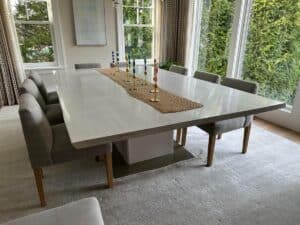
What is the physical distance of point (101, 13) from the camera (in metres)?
4.06

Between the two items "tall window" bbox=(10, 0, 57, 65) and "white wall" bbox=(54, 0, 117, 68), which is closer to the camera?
"tall window" bbox=(10, 0, 57, 65)

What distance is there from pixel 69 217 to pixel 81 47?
12.5ft

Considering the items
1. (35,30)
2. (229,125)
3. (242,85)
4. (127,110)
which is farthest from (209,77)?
(35,30)

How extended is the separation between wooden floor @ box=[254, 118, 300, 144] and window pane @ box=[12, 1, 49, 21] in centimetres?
407

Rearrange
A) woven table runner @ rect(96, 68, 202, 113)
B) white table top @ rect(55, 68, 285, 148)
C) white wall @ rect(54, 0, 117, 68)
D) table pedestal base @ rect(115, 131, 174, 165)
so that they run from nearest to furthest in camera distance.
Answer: white table top @ rect(55, 68, 285, 148)
woven table runner @ rect(96, 68, 202, 113)
table pedestal base @ rect(115, 131, 174, 165)
white wall @ rect(54, 0, 117, 68)

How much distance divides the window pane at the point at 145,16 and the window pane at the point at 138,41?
139mm

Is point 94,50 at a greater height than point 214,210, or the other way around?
point 94,50

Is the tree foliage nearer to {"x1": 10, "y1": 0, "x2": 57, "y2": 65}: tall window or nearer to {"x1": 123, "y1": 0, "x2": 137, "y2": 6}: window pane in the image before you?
{"x1": 10, "y1": 0, "x2": 57, "y2": 65}: tall window

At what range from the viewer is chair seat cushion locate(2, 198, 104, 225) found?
2.93 ft

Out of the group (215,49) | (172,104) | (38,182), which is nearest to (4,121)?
(38,182)

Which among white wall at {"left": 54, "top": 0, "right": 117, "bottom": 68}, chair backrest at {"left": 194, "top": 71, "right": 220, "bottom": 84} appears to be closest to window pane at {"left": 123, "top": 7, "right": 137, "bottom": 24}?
white wall at {"left": 54, "top": 0, "right": 117, "bottom": 68}

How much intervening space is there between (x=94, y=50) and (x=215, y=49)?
2.41 metres

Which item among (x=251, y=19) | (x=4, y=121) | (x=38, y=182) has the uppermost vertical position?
(x=251, y=19)

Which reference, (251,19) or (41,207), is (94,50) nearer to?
(251,19)
